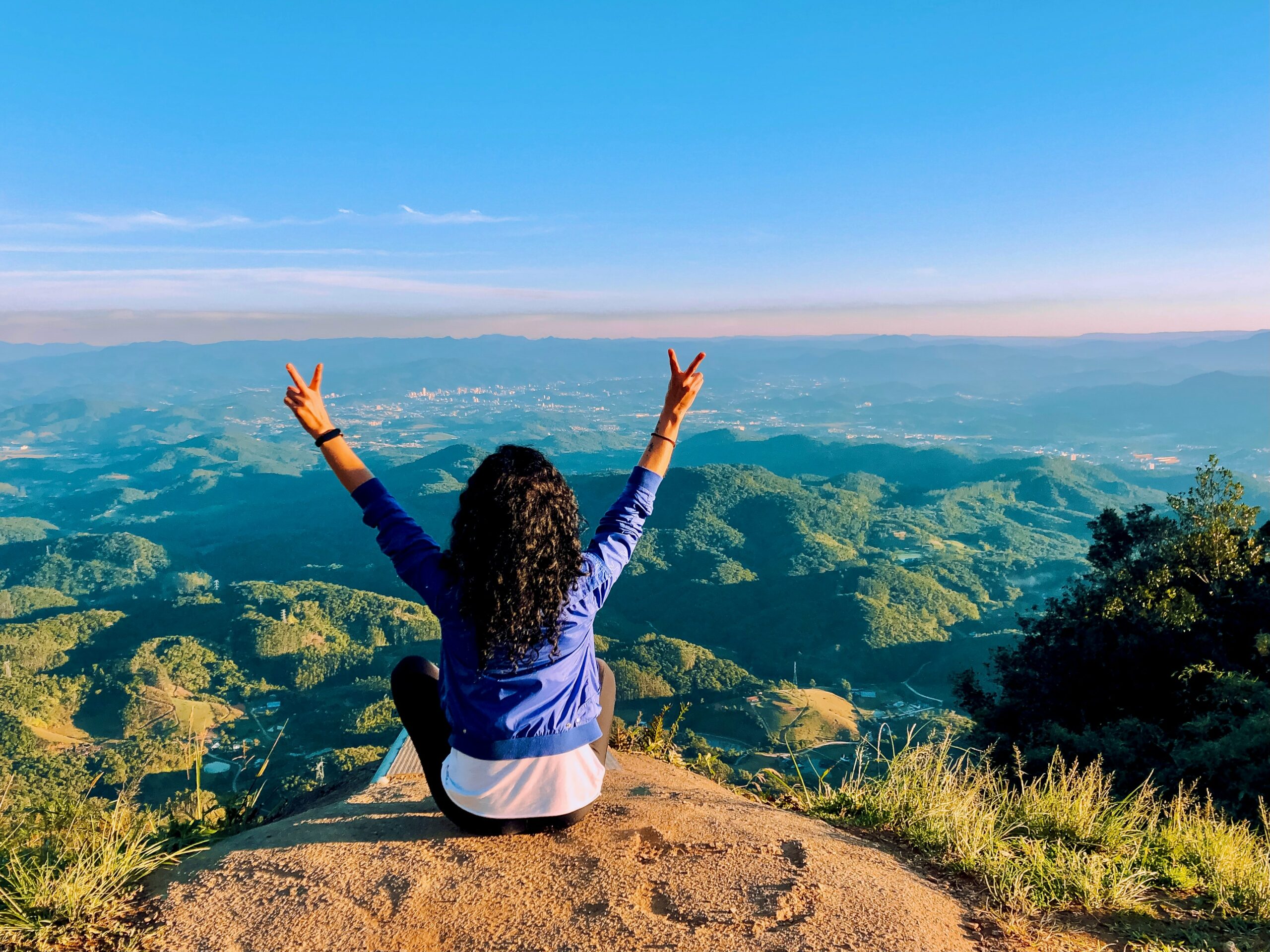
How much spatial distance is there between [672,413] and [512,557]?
1.20 meters

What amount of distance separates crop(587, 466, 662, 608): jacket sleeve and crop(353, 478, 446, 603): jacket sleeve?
0.63 metres

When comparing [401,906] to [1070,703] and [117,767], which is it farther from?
[117,767]

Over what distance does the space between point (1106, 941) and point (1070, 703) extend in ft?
43.7

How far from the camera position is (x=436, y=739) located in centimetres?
336

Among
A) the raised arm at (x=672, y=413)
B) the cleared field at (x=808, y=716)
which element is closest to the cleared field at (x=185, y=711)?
the cleared field at (x=808, y=716)

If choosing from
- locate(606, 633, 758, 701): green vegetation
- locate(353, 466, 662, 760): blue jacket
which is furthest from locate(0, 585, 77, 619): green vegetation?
locate(353, 466, 662, 760): blue jacket

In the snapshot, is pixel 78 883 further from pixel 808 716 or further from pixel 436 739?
pixel 808 716

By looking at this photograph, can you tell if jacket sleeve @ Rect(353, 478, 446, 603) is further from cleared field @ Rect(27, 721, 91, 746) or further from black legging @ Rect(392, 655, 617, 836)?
cleared field @ Rect(27, 721, 91, 746)

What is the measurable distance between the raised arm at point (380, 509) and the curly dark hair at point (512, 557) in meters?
0.11

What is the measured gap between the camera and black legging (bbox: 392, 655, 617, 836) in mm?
3219

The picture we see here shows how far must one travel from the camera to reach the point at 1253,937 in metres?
3.02

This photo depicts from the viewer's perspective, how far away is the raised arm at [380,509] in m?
2.73

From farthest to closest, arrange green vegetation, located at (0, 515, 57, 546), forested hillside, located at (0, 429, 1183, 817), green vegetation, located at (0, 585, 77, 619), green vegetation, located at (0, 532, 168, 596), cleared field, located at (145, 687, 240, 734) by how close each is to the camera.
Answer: green vegetation, located at (0, 515, 57, 546)
green vegetation, located at (0, 532, 168, 596)
green vegetation, located at (0, 585, 77, 619)
cleared field, located at (145, 687, 240, 734)
forested hillside, located at (0, 429, 1183, 817)

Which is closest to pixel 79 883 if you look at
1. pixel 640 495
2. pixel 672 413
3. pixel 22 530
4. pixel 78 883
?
pixel 78 883
